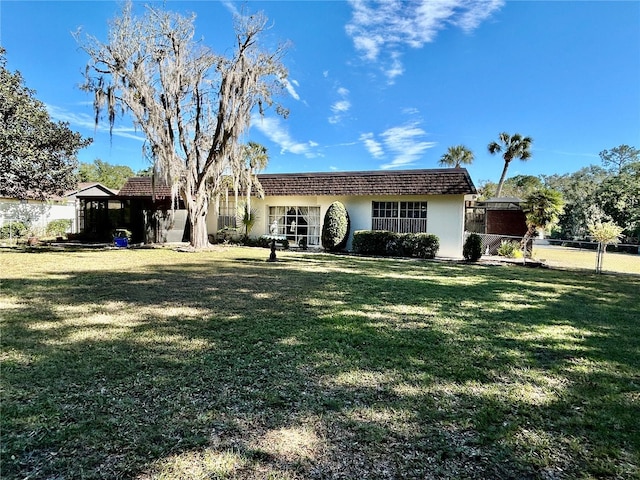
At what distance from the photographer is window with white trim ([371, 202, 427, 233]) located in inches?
638

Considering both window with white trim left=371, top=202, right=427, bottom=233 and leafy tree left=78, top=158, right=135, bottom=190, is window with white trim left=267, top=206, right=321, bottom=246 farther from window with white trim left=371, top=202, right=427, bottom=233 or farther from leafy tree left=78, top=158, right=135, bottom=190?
leafy tree left=78, top=158, right=135, bottom=190

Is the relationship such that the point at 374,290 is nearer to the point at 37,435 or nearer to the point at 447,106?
the point at 37,435

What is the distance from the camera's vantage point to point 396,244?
14922 mm

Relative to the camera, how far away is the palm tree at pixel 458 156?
116 feet

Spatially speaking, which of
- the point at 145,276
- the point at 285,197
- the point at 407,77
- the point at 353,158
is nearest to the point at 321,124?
the point at 353,158

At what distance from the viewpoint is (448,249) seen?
15.7 metres

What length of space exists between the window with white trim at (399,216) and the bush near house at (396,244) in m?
1.59

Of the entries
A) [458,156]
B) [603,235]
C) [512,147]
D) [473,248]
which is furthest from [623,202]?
[473,248]

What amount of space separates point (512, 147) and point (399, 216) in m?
20.7

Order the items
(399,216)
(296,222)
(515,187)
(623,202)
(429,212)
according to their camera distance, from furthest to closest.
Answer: (515,187), (623,202), (296,222), (399,216), (429,212)

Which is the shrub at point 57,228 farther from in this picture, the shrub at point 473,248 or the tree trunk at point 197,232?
the shrub at point 473,248

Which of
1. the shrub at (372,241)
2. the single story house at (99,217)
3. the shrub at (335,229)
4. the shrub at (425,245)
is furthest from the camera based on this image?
the single story house at (99,217)

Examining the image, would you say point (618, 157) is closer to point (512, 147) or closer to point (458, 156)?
point (458, 156)

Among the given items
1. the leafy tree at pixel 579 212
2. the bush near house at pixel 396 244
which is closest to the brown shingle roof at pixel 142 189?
the bush near house at pixel 396 244
